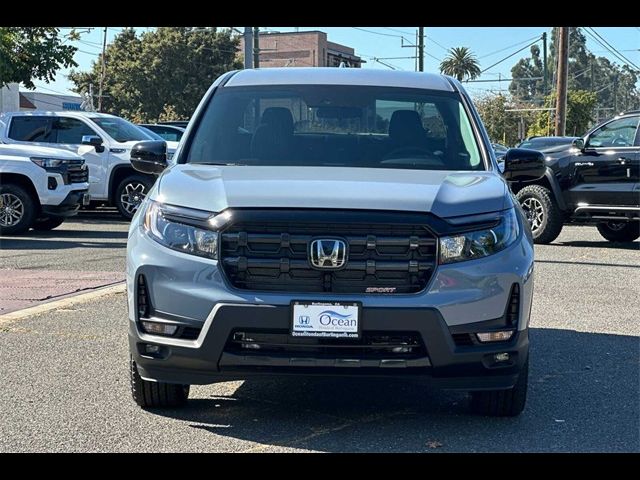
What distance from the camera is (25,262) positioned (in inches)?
444

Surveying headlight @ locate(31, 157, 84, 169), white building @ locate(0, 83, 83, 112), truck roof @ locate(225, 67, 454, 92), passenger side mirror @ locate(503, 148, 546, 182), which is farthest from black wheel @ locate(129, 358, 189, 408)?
white building @ locate(0, 83, 83, 112)

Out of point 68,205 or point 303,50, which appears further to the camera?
point 303,50

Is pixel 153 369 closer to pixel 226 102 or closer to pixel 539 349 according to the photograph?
pixel 226 102

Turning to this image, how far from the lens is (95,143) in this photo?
16203 millimetres

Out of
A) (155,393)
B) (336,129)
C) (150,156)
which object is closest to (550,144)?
(336,129)

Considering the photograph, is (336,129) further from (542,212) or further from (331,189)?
(542,212)

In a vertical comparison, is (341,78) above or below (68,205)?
above

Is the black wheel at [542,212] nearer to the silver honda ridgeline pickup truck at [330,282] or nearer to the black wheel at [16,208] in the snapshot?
the black wheel at [16,208]

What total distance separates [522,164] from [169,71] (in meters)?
53.7

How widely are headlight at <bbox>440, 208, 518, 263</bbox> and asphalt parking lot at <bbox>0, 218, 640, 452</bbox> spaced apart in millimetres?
638

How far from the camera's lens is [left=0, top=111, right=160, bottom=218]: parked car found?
16406 millimetres
